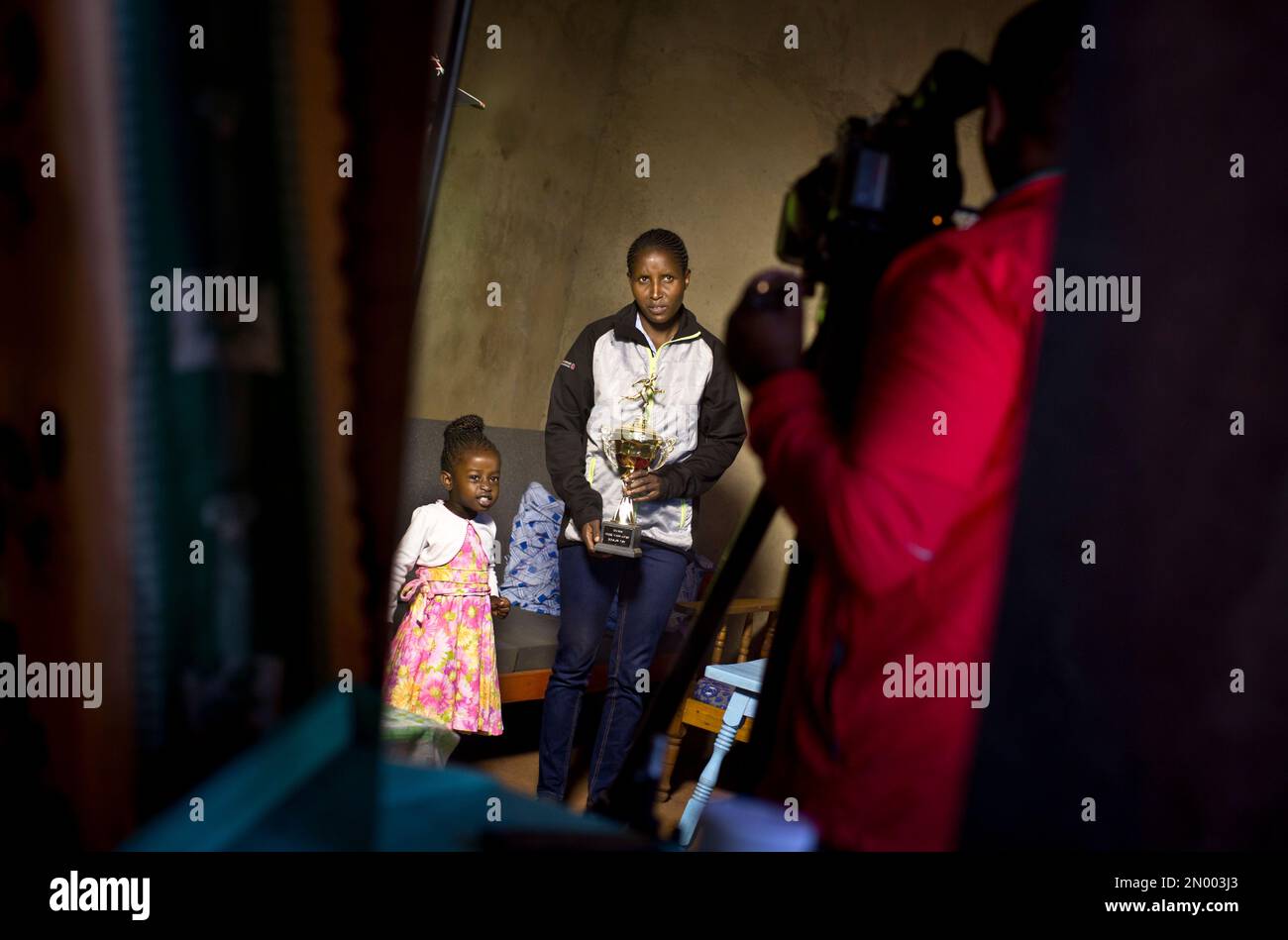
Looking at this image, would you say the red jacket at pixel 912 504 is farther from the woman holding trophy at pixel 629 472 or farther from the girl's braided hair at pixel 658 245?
the girl's braided hair at pixel 658 245

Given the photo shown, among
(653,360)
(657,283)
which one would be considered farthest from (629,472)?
(657,283)

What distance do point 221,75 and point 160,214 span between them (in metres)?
0.05

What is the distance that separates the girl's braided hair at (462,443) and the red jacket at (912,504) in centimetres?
198

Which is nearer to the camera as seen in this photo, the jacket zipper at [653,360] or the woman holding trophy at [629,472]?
the woman holding trophy at [629,472]

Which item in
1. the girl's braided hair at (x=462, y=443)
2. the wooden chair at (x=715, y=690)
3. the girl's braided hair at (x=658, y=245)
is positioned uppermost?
the girl's braided hair at (x=658, y=245)

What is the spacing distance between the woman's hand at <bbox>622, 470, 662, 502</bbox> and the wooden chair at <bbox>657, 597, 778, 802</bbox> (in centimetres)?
39

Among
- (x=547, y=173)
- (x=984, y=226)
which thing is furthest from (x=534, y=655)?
(x=984, y=226)

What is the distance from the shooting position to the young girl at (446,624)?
2.32m

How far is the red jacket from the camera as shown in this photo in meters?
0.62

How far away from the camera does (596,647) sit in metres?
2.20

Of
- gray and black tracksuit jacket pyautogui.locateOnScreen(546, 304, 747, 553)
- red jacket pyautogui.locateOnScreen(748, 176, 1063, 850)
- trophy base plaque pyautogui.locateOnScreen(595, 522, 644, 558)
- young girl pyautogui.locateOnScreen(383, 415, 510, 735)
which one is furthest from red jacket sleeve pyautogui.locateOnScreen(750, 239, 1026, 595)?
young girl pyautogui.locateOnScreen(383, 415, 510, 735)

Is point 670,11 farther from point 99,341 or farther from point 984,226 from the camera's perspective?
point 99,341

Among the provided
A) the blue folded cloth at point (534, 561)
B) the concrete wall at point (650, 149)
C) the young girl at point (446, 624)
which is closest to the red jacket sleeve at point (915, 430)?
the young girl at point (446, 624)

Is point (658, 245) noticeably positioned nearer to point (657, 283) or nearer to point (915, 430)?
point (657, 283)
